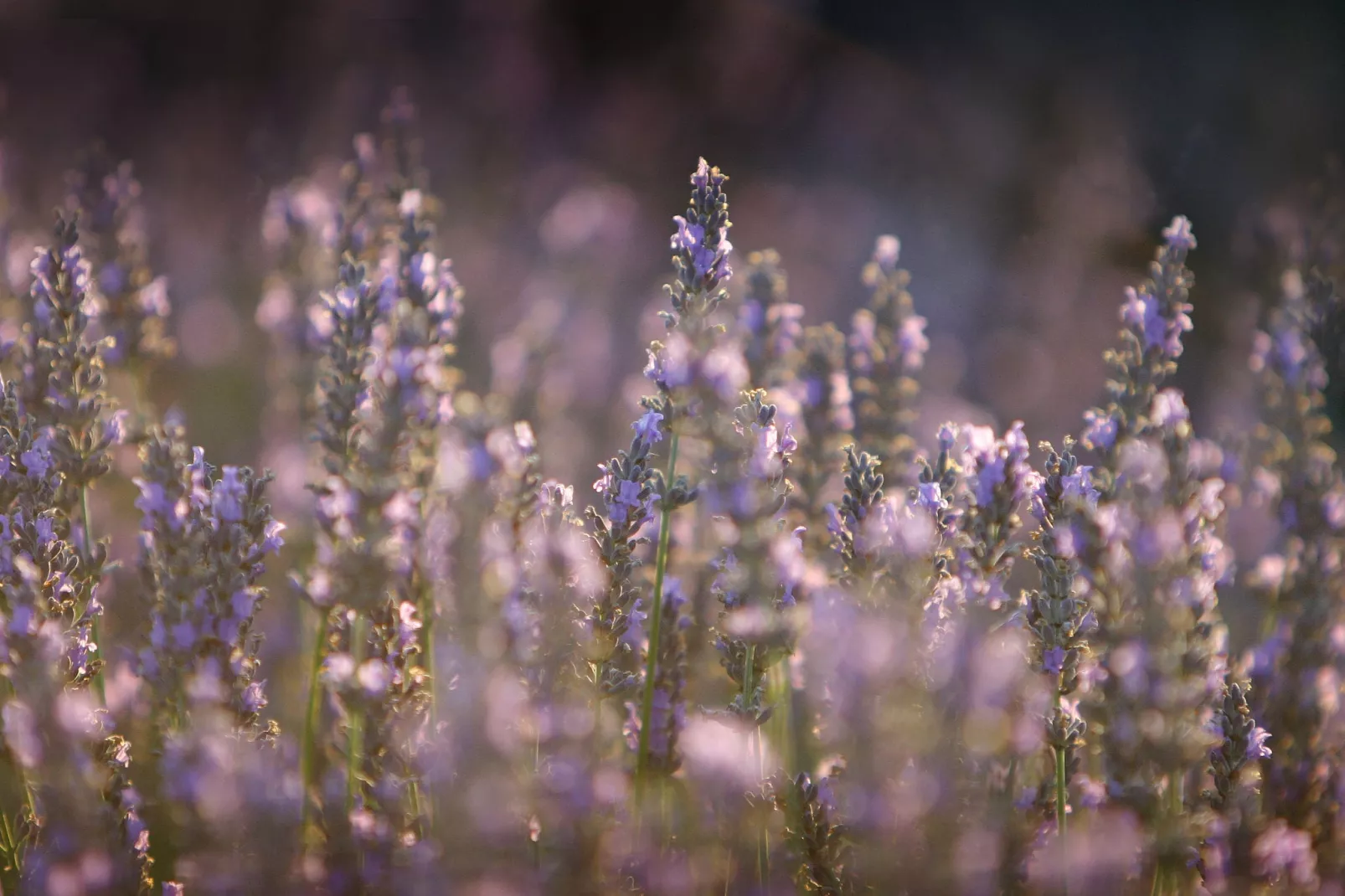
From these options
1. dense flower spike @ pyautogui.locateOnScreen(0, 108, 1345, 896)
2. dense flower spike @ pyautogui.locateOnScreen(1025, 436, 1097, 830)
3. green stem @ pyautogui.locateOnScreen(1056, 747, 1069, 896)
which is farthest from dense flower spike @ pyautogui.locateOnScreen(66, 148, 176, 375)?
green stem @ pyautogui.locateOnScreen(1056, 747, 1069, 896)

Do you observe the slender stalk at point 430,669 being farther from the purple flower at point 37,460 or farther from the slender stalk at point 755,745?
the purple flower at point 37,460

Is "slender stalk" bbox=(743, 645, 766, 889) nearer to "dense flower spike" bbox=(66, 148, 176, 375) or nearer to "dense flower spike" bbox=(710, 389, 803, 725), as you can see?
"dense flower spike" bbox=(710, 389, 803, 725)

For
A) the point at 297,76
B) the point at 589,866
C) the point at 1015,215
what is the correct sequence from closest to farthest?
1. the point at 589,866
2. the point at 1015,215
3. the point at 297,76

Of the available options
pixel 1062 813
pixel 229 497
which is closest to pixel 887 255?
pixel 1062 813

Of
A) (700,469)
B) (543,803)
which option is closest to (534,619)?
(543,803)

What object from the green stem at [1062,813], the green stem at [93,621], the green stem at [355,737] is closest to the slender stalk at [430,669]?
the green stem at [355,737]

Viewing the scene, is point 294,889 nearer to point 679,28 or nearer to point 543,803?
point 543,803
